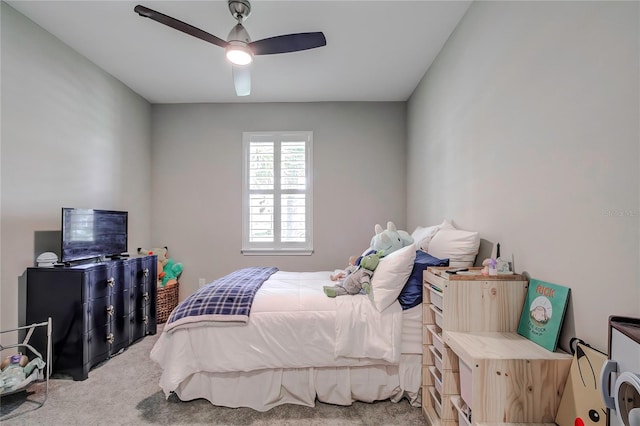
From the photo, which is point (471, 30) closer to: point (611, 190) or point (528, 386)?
point (611, 190)

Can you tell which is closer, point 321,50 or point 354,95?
point 321,50

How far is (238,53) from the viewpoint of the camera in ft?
6.95

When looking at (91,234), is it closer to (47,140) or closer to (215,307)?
(47,140)

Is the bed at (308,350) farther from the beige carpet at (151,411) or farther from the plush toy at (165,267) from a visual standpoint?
the plush toy at (165,267)

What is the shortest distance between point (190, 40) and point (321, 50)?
3.74 ft

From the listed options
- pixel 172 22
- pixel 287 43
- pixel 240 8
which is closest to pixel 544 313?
pixel 287 43

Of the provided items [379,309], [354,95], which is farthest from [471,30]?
[379,309]

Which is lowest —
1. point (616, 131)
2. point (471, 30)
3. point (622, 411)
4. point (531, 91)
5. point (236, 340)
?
point (236, 340)

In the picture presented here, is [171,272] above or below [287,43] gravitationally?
below

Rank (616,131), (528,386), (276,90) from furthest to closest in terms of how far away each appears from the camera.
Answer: (276,90) → (528,386) → (616,131)

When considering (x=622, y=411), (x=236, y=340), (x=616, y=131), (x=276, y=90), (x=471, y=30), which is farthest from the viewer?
(x=276, y=90)

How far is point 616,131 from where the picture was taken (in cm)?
104

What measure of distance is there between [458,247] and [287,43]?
185cm

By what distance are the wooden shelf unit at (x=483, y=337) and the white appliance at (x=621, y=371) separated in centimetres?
34
